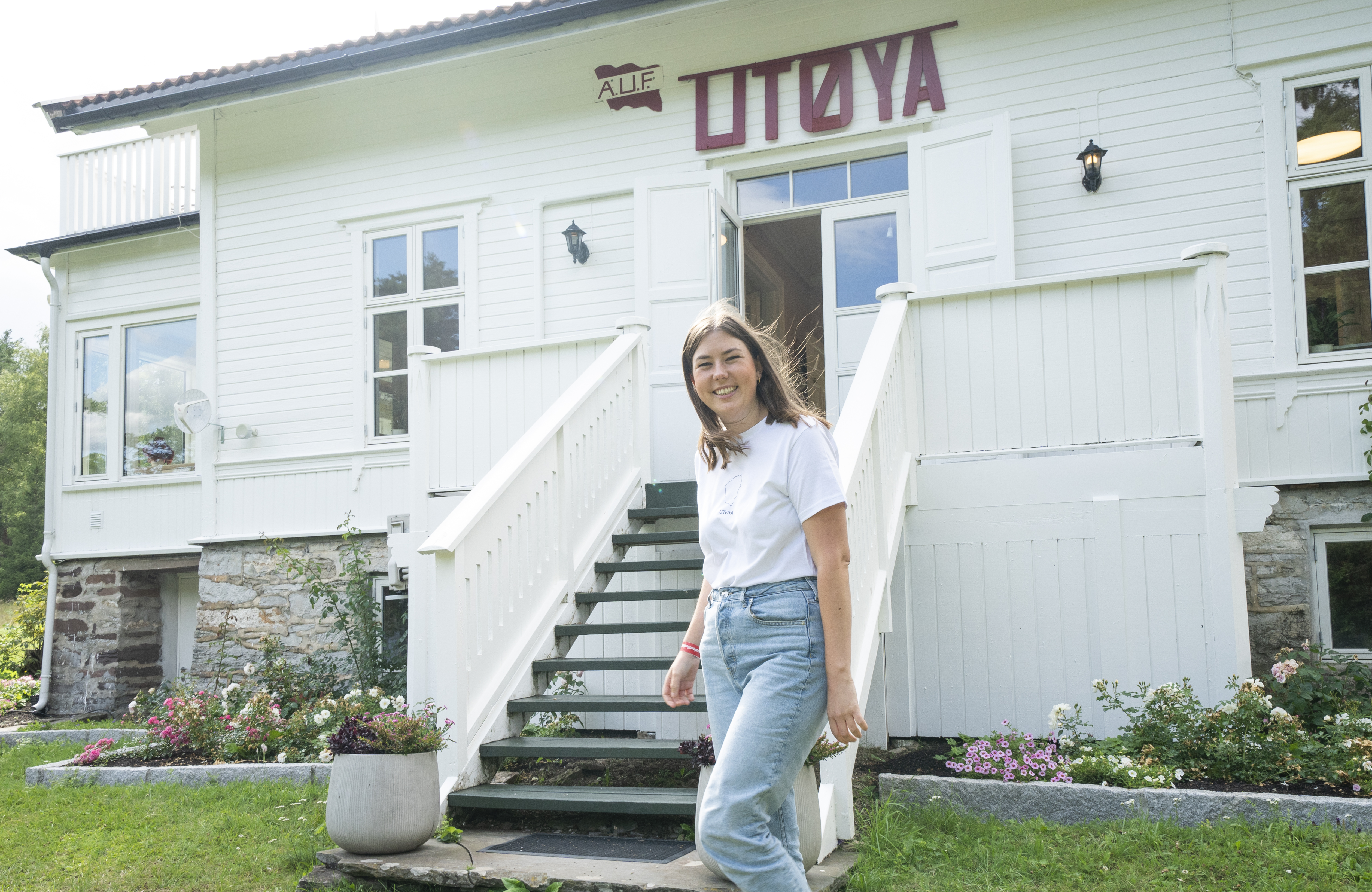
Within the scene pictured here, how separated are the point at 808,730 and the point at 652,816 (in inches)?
83.9

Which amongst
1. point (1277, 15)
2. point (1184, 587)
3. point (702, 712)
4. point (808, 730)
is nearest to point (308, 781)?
point (702, 712)

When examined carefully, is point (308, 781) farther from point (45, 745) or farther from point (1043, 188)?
point (1043, 188)

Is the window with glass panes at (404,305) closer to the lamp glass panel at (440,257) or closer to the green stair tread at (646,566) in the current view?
the lamp glass panel at (440,257)

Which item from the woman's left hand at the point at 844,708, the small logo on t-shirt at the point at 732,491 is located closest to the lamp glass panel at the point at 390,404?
the small logo on t-shirt at the point at 732,491

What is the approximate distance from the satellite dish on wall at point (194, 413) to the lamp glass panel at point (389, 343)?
5.47 feet

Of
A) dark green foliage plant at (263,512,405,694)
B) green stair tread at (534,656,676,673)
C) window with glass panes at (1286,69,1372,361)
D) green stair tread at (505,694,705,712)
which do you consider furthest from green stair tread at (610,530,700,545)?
window with glass panes at (1286,69,1372,361)

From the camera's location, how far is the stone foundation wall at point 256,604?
8.06 meters

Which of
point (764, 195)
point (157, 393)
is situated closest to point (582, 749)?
point (764, 195)

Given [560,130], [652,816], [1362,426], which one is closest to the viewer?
[652,816]

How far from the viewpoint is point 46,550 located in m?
9.69

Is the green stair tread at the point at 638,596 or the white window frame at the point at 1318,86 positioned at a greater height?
the white window frame at the point at 1318,86

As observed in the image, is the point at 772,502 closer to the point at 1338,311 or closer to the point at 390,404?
the point at 1338,311

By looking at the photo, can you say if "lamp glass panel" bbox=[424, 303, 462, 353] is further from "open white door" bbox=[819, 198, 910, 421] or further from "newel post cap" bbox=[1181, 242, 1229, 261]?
"newel post cap" bbox=[1181, 242, 1229, 261]

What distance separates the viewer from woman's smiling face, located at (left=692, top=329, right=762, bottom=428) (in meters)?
2.17
